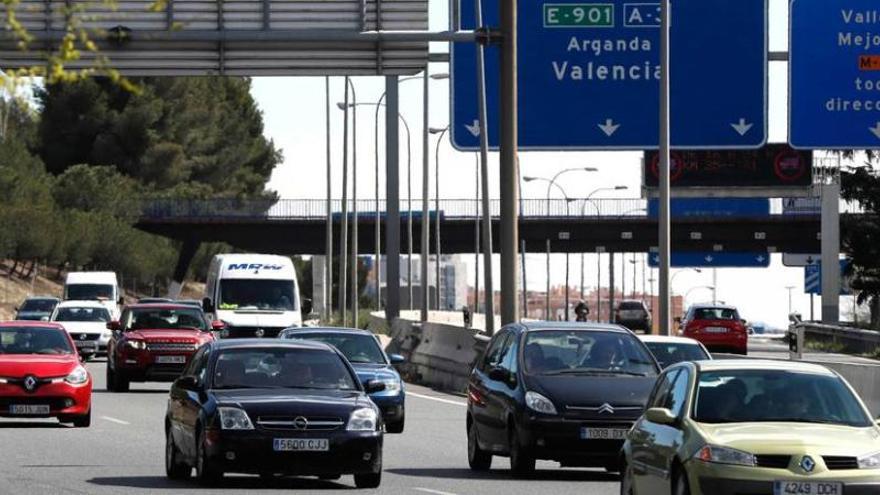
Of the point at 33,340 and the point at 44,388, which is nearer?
the point at 44,388

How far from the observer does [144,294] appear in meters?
146

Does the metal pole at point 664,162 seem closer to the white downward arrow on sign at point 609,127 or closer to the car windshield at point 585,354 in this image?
the white downward arrow on sign at point 609,127

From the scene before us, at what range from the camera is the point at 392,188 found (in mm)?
56781

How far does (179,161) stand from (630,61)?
286 feet

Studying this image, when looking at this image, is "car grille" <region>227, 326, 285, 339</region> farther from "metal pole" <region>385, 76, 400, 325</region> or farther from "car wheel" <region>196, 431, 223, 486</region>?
"car wheel" <region>196, 431, 223, 486</region>

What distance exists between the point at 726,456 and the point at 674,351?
1425 centimetres

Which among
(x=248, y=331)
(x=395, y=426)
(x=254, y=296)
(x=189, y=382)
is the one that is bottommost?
(x=395, y=426)

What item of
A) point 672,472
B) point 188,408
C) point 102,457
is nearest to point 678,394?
point 672,472

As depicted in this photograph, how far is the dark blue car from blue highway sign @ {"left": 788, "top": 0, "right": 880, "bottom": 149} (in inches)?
480

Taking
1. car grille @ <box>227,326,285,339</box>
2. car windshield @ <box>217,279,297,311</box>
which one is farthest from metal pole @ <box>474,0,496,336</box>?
car windshield @ <box>217,279,297,311</box>

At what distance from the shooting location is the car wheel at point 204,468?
19828mm

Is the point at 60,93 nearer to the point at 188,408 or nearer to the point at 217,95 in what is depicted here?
the point at 217,95

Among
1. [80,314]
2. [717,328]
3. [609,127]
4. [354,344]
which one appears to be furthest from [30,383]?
[717,328]

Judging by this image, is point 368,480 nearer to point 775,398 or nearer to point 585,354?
point 585,354
